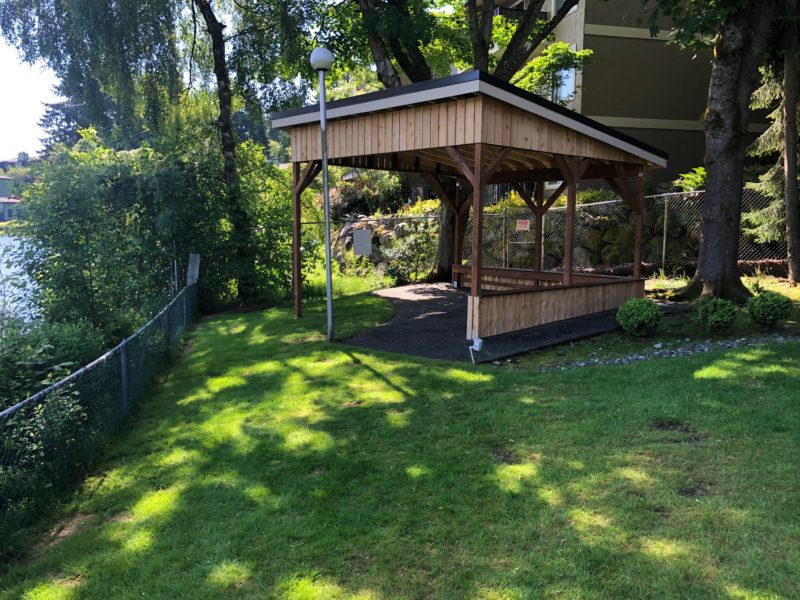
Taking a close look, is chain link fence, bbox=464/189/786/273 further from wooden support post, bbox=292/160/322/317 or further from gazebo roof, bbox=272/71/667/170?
wooden support post, bbox=292/160/322/317

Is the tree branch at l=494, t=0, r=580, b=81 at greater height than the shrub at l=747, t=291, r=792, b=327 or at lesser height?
greater

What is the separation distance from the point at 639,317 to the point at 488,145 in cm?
327

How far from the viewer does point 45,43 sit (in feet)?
41.9

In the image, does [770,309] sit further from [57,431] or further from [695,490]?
[57,431]

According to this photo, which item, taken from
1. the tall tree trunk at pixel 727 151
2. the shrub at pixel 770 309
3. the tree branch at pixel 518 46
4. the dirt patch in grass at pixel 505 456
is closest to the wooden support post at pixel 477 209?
the dirt patch in grass at pixel 505 456

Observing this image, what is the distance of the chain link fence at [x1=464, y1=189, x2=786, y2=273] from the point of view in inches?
545

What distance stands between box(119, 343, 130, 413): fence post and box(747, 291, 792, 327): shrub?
793 centimetres

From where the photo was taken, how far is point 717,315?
7.75 metres

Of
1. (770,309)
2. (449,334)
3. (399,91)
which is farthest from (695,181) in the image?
(399,91)

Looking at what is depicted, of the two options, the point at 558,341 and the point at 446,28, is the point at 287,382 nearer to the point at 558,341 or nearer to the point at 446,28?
the point at 558,341

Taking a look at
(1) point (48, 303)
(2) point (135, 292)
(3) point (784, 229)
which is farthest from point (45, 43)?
(3) point (784, 229)

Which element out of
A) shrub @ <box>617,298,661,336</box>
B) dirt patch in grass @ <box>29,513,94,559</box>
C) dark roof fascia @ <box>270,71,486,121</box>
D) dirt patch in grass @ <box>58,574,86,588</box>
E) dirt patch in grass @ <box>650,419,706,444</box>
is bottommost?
dirt patch in grass @ <box>29,513,94,559</box>

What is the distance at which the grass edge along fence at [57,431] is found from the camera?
381 centimetres

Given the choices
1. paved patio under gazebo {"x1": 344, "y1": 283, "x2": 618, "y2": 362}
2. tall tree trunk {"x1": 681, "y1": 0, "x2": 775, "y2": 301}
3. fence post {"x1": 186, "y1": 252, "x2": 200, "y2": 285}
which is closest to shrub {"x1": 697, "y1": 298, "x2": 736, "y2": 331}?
paved patio under gazebo {"x1": 344, "y1": 283, "x2": 618, "y2": 362}
